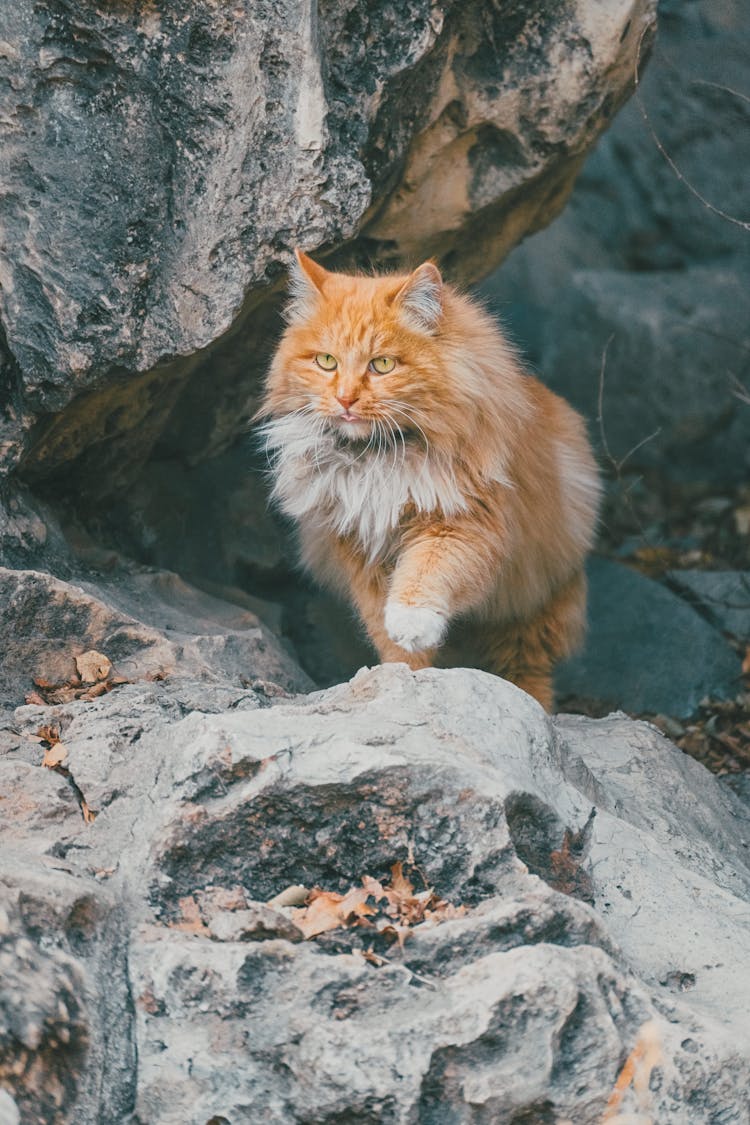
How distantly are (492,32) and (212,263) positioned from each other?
1.59 m

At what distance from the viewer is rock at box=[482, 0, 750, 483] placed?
798cm

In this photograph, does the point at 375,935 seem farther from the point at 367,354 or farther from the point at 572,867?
the point at 367,354

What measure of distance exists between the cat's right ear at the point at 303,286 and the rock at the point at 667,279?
417 cm

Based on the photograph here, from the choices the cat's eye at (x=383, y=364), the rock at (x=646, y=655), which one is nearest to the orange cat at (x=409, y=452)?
the cat's eye at (x=383, y=364)

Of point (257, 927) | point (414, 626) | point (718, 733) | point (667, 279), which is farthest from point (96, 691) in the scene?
point (667, 279)

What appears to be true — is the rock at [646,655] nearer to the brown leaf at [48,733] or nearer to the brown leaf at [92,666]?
the brown leaf at [92,666]

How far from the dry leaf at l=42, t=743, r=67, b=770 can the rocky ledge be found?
0.04ft

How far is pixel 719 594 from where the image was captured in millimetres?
6641

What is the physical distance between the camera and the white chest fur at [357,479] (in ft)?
13.8

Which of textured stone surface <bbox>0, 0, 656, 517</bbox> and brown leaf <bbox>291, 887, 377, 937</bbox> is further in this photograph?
textured stone surface <bbox>0, 0, 656, 517</bbox>

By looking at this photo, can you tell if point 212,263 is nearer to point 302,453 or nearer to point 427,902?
point 302,453

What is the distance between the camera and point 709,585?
6.71 metres

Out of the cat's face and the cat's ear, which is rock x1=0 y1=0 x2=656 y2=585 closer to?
the cat's face

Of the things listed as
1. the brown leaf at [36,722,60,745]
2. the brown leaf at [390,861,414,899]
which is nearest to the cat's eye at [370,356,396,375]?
the brown leaf at [36,722,60,745]
